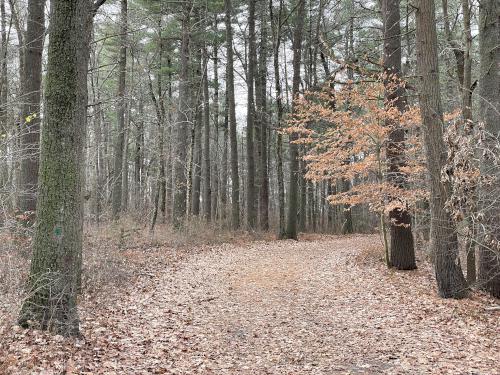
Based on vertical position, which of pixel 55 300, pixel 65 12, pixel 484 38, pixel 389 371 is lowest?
pixel 389 371

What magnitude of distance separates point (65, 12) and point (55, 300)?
3833 millimetres

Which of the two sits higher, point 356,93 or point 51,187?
point 356,93

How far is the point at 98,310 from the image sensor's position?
7324 mm

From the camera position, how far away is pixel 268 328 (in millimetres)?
7285

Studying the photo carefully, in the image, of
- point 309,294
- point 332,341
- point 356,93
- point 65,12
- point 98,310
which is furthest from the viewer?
point 356,93

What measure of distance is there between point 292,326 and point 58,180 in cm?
444

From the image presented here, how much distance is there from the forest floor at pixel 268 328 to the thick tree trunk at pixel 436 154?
47cm

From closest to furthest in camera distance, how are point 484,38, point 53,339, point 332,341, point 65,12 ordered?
point 53,339, point 65,12, point 332,341, point 484,38

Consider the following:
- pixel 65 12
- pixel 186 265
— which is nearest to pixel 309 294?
pixel 186 265

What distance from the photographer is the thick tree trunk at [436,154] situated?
8.45 metres

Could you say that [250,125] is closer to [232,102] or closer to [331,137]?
[232,102]

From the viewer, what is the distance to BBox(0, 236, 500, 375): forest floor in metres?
5.38

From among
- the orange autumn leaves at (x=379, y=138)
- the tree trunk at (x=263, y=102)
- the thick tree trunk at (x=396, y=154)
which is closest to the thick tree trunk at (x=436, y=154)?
the orange autumn leaves at (x=379, y=138)

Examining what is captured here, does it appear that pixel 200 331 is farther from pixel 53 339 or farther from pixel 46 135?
pixel 46 135
